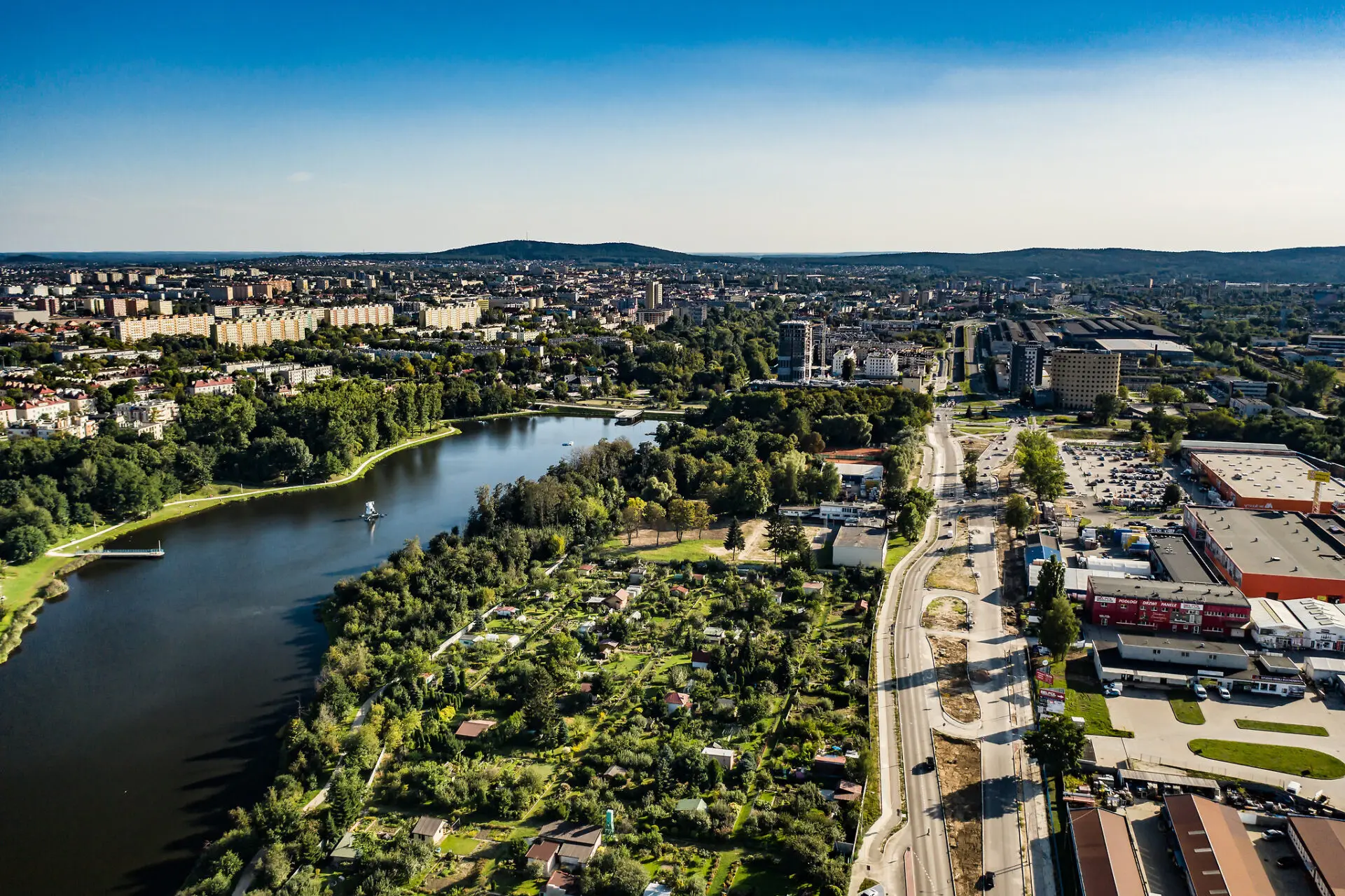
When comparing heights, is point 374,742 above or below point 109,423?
below

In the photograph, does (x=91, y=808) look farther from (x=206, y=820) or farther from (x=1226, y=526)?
(x=1226, y=526)

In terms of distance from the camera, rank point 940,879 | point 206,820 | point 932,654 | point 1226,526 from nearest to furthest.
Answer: point 940,879 → point 206,820 → point 932,654 → point 1226,526

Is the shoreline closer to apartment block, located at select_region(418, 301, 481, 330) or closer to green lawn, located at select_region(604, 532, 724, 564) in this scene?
green lawn, located at select_region(604, 532, 724, 564)

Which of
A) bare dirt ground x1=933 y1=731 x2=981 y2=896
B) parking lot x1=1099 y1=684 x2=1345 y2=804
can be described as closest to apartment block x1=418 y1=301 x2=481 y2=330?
bare dirt ground x1=933 y1=731 x2=981 y2=896

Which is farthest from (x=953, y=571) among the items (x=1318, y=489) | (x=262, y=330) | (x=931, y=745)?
(x=262, y=330)

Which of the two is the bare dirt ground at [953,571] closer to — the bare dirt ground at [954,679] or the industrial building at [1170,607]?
the industrial building at [1170,607]

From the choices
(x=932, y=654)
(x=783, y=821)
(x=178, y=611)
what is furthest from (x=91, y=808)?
(x=932, y=654)
